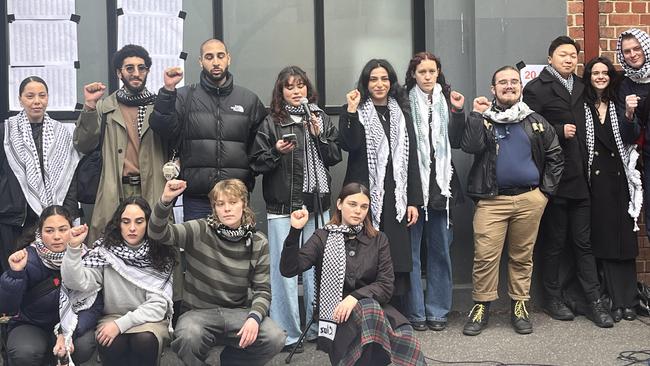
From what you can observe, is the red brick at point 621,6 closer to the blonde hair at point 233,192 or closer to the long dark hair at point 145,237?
the blonde hair at point 233,192

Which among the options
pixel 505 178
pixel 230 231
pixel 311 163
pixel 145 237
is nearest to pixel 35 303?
pixel 145 237

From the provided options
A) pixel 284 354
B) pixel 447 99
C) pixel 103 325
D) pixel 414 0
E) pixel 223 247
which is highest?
pixel 414 0

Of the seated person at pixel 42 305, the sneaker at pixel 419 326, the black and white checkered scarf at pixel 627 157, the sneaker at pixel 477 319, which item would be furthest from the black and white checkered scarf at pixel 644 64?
the seated person at pixel 42 305

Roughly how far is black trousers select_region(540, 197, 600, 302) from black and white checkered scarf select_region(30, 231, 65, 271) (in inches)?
148

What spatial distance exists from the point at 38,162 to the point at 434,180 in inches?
113

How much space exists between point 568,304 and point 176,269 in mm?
3249

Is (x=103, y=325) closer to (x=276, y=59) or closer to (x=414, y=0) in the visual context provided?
(x=276, y=59)

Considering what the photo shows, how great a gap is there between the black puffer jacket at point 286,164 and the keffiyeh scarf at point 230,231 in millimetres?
713

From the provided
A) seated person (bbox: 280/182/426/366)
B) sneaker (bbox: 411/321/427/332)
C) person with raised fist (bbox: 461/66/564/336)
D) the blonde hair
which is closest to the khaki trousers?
person with raised fist (bbox: 461/66/564/336)

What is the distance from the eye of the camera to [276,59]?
295 inches

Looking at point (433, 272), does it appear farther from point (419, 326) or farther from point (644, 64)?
point (644, 64)

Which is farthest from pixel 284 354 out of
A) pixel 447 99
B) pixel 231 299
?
pixel 447 99

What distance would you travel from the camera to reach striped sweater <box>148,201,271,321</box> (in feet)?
18.2

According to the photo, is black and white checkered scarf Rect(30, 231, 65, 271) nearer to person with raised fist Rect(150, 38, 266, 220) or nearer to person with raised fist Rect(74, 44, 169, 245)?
person with raised fist Rect(74, 44, 169, 245)
